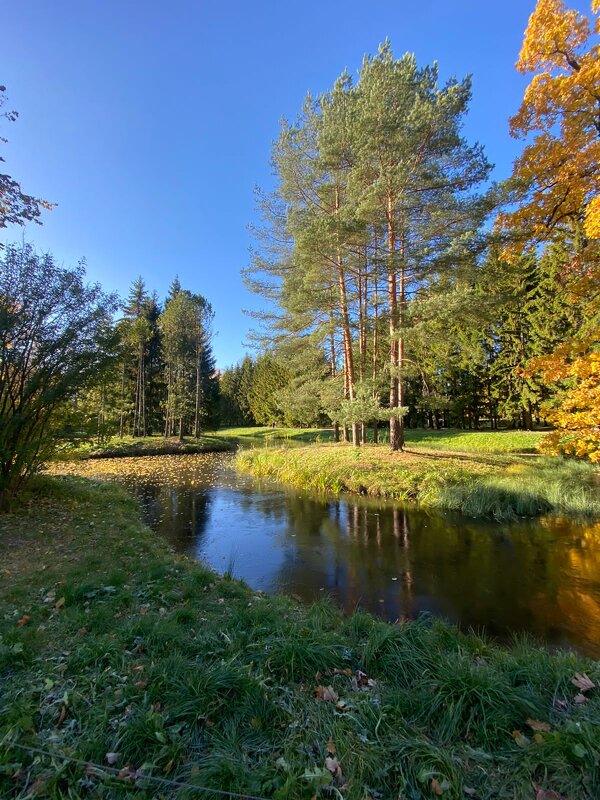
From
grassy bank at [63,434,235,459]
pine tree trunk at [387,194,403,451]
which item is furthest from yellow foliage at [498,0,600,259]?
grassy bank at [63,434,235,459]

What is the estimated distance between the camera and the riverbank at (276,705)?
1.90 metres

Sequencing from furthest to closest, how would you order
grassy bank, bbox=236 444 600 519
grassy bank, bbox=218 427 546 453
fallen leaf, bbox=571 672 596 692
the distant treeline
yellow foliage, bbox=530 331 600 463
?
the distant treeline
grassy bank, bbox=218 427 546 453
grassy bank, bbox=236 444 600 519
yellow foliage, bbox=530 331 600 463
fallen leaf, bbox=571 672 596 692

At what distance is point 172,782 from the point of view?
5.98ft

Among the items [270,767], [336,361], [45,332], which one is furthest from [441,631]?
[336,361]

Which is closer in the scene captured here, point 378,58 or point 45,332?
point 45,332

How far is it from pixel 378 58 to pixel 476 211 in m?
5.67

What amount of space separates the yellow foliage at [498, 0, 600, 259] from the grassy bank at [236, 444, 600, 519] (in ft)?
20.5

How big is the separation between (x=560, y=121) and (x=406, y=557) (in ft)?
27.1

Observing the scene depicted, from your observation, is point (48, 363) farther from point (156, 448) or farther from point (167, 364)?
point (167, 364)

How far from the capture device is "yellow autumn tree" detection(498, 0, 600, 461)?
6.14 meters

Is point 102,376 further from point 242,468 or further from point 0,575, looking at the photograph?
point 242,468

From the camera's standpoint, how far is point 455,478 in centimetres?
1106

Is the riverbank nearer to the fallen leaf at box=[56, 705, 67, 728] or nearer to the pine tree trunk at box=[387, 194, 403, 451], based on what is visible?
the fallen leaf at box=[56, 705, 67, 728]

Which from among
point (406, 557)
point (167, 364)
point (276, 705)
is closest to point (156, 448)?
point (167, 364)
